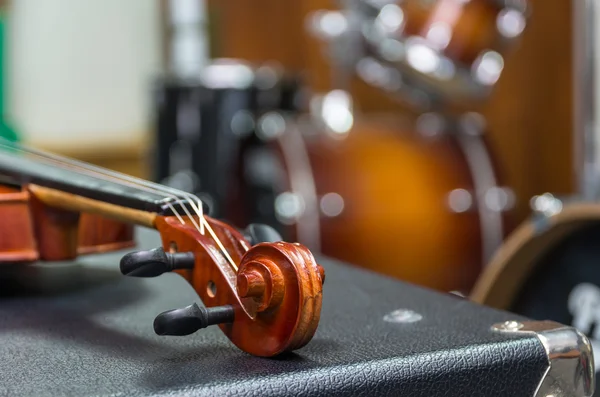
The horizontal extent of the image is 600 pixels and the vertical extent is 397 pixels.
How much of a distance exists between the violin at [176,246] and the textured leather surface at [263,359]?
21 millimetres

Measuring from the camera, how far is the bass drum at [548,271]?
90 cm

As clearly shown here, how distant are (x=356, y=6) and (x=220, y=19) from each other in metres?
2.02

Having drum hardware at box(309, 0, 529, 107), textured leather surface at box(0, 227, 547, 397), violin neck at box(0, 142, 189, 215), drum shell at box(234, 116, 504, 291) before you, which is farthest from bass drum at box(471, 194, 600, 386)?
drum hardware at box(309, 0, 529, 107)

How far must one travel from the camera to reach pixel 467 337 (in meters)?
0.43

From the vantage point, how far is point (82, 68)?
3785 mm

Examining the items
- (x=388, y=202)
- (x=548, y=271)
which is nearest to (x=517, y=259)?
(x=548, y=271)

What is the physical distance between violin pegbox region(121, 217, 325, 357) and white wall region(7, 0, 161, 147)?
3304 millimetres

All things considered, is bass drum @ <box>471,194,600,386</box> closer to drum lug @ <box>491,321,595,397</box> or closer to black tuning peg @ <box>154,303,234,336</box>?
drum lug @ <box>491,321,595,397</box>

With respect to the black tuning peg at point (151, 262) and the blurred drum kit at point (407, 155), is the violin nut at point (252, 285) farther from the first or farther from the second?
the blurred drum kit at point (407, 155)

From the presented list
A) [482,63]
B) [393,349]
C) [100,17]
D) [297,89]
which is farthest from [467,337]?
[100,17]

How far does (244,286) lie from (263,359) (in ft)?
0.13

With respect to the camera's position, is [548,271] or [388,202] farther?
[388,202]

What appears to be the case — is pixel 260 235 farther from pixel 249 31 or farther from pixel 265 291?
pixel 249 31

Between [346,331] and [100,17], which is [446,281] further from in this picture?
[100,17]
